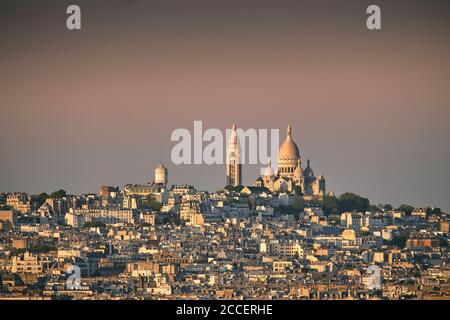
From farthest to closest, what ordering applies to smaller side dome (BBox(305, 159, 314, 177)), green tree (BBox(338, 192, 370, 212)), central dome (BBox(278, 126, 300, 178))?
smaller side dome (BBox(305, 159, 314, 177)), central dome (BBox(278, 126, 300, 178)), green tree (BBox(338, 192, 370, 212))

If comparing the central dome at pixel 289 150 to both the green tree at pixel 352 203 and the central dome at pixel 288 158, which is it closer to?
the central dome at pixel 288 158

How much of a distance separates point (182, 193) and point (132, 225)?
4948mm

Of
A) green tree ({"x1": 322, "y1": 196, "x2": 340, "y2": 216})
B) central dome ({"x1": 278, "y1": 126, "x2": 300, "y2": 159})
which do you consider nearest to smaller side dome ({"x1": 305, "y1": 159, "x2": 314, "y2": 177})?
central dome ({"x1": 278, "y1": 126, "x2": 300, "y2": 159})

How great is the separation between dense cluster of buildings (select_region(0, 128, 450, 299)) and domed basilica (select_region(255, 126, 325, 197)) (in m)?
0.07

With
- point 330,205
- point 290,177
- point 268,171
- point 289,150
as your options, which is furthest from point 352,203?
point 290,177

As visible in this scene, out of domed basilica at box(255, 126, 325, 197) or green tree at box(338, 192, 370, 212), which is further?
domed basilica at box(255, 126, 325, 197)

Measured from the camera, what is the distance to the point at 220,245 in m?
62.4

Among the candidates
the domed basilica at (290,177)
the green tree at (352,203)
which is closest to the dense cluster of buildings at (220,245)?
the domed basilica at (290,177)

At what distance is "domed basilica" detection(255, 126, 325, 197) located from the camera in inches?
2955

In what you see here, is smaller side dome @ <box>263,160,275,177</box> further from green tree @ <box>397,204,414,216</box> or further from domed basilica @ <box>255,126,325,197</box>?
green tree @ <box>397,204,414,216</box>

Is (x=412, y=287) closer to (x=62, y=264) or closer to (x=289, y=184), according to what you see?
(x=62, y=264)

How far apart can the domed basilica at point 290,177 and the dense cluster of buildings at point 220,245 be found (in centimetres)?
7
